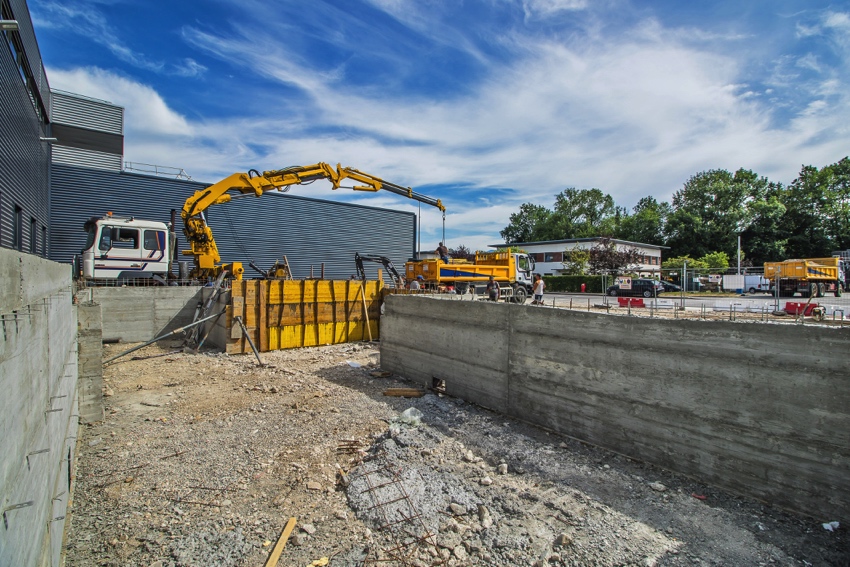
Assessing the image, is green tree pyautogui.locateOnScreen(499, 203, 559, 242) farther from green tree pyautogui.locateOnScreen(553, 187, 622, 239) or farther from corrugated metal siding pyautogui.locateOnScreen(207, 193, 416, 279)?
corrugated metal siding pyautogui.locateOnScreen(207, 193, 416, 279)

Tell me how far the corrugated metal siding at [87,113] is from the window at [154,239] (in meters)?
Answer: 11.9

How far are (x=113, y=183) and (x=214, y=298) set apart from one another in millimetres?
11361

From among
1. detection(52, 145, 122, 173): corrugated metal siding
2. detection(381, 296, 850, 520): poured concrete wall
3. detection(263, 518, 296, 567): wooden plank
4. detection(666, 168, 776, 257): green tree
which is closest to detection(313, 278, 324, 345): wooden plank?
detection(381, 296, 850, 520): poured concrete wall

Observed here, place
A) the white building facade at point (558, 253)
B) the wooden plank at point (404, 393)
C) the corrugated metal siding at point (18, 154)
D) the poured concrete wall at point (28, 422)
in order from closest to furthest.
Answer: the poured concrete wall at point (28, 422)
the wooden plank at point (404, 393)
the corrugated metal siding at point (18, 154)
the white building facade at point (558, 253)

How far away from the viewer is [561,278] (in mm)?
40844

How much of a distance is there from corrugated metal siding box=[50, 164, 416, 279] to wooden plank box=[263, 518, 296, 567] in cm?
2096

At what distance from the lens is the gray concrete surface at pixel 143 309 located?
14.7m

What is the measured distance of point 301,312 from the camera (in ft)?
48.8

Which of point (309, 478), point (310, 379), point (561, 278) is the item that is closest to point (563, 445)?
point (309, 478)

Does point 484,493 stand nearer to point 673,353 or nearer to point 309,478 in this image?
point 309,478

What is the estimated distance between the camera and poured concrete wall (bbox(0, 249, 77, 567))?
86.0 inches

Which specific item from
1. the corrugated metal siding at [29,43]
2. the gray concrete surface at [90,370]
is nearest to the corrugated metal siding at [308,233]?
the corrugated metal siding at [29,43]

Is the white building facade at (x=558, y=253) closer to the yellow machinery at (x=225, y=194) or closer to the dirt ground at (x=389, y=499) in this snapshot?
the yellow machinery at (x=225, y=194)

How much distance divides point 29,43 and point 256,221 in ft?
39.7
